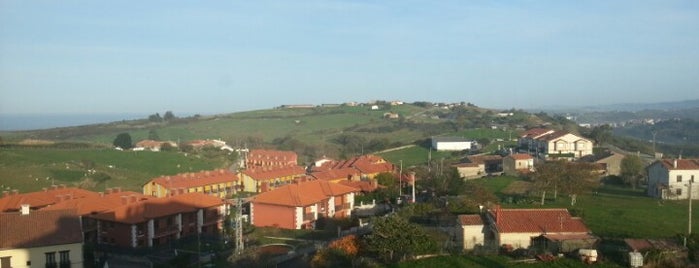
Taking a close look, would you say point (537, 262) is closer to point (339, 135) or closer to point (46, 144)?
point (46, 144)

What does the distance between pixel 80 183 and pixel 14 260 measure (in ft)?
84.7

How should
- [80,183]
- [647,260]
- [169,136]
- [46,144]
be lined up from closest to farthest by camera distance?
[647,260] → [80,183] → [46,144] → [169,136]

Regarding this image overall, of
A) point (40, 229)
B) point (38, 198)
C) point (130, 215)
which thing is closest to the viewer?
point (40, 229)

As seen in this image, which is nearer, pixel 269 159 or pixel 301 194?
pixel 301 194

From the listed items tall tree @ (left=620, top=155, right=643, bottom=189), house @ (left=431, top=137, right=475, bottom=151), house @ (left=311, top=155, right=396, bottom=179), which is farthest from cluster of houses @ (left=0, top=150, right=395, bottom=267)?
house @ (left=431, top=137, right=475, bottom=151)

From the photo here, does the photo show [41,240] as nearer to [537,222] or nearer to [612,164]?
[537,222]

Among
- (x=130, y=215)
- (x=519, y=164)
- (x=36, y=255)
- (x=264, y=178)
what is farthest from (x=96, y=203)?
(x=519, y=164)

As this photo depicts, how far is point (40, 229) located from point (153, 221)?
6224mm

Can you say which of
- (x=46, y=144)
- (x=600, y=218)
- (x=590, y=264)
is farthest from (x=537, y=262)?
(x=46, y=144)

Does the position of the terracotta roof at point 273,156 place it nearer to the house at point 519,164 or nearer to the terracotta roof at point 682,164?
the house at point 519,164

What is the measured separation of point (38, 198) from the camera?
30219 millimetres

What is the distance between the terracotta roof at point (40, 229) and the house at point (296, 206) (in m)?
10.2

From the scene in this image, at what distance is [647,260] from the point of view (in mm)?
15477

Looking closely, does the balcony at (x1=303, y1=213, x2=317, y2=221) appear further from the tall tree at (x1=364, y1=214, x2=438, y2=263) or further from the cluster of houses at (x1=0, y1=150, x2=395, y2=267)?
the tall tree at (x1=364, y1=214, x2=438, y2=263)
